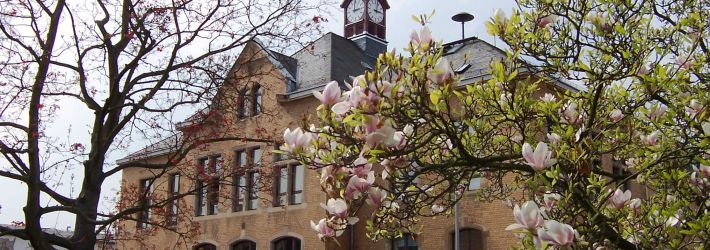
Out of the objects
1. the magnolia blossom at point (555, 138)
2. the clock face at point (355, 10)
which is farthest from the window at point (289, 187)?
the magnolia blossom at point (555, 138)

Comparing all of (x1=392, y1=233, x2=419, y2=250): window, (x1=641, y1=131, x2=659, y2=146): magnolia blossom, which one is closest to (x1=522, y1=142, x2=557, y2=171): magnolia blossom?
(x1=641, y1=131, x2=659, y2=146): magnolia blossom

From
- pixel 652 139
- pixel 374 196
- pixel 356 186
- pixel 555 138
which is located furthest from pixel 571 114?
pixel 356 186

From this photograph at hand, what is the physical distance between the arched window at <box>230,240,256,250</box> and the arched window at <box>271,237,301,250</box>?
1.08 metres

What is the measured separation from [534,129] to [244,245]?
21408mm

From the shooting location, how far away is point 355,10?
104 feet

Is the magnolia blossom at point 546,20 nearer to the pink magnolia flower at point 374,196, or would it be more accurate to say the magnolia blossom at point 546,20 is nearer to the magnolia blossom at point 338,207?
the pink magnolia flower at point 374,196

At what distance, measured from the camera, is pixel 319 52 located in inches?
1036

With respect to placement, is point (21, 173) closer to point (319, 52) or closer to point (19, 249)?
point (319, 52)

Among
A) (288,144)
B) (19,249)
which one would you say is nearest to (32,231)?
(288,144)

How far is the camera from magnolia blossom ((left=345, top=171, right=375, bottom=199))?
378 cm

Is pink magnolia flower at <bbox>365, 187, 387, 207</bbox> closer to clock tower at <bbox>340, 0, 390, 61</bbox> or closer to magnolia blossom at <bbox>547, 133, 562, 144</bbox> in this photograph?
magnolia blossom at <bbox>547, 133, 562, 144</bbox>

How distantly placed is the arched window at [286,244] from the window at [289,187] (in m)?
1.18

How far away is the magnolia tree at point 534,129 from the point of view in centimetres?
351

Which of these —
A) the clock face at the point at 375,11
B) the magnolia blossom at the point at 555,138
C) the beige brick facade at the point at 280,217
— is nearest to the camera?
the magnolia blossom at the point at 555,138
